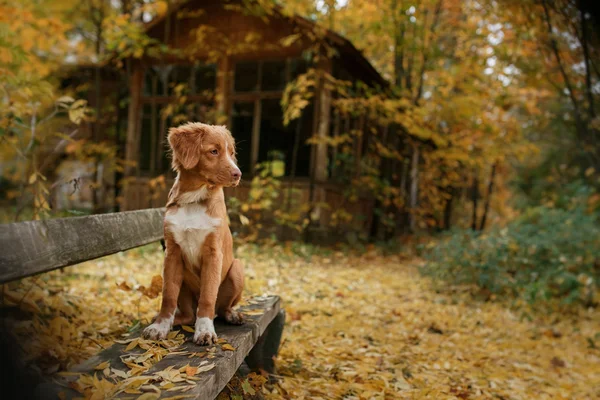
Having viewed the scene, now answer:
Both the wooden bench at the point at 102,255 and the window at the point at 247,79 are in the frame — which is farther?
the window at the point at 247,79

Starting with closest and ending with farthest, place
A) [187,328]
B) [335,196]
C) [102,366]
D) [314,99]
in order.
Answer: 1. [102,366]
2. [187,328]
3. [314,99]
4. [335,196]

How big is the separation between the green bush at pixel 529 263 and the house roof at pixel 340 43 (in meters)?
4.09

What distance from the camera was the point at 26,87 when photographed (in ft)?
13.1

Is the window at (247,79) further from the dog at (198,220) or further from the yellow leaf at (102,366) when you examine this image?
the yellow leaf at (102,366)

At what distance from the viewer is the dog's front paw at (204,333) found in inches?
83.1

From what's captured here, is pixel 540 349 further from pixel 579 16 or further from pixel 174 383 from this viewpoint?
pixel 174 383

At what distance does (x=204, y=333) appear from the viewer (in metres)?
2.12

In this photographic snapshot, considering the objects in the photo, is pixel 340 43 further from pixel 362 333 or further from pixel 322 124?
pixel 362 333

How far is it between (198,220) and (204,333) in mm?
519

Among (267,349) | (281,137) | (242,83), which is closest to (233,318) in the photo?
(267,349)

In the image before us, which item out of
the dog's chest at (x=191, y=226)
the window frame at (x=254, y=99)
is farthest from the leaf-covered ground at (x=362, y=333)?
the window frame at (x=254, y=99)

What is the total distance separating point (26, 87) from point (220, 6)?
7452 millimetres

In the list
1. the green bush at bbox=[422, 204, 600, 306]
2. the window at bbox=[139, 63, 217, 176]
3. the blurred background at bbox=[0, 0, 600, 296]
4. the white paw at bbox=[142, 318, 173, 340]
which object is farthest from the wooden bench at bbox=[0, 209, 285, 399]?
the window at bbox=[139, 63, 217, 176]

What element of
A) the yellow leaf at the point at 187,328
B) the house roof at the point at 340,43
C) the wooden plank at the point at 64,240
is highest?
the house roof at the point at 340,43
